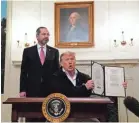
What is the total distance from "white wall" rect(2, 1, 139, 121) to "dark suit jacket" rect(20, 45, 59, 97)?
161 cm

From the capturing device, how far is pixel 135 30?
213 inches

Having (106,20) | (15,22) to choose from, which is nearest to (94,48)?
(106,20)

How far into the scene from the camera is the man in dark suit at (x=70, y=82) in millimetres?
2938

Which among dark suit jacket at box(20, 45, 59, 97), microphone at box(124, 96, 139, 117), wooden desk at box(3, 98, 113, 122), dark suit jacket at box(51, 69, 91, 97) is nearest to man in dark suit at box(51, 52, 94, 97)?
dark suit jacket at box(51, 69, 91, 97)

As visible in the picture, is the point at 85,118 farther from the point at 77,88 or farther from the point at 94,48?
the point at 94,48

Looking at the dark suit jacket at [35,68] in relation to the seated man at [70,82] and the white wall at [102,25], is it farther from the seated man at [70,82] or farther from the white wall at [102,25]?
the white wall at [102,25]

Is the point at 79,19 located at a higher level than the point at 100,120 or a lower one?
higher

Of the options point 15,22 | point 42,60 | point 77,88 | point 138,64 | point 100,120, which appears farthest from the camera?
point 15,22

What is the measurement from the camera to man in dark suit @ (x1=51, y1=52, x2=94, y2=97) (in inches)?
116

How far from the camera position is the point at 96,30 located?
5500 mm

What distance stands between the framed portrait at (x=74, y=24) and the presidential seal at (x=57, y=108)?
11.2 feet

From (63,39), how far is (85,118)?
10.7ft

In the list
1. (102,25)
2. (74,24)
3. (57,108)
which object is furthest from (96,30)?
(57,108)

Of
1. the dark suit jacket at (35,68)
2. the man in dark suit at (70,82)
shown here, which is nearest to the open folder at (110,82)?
the dark suit jacket at (35,68)
